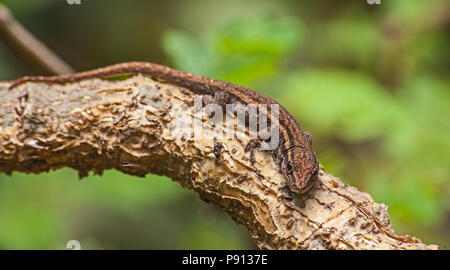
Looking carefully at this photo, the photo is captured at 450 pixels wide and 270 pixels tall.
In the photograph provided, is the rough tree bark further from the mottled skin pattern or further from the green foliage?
the green foliage

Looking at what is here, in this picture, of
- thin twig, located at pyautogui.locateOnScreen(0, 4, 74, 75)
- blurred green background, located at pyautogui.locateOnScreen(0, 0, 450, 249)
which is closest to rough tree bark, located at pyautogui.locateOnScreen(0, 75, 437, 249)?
thin twig, located at pyautogui.locateOnScreen(0, 4, 74, 75)

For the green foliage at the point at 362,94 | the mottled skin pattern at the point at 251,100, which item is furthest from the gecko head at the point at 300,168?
the green foliage at the point at 362,94

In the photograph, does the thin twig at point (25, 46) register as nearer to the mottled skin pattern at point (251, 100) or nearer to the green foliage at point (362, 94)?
the mottled skin pattern at point (251, 100)

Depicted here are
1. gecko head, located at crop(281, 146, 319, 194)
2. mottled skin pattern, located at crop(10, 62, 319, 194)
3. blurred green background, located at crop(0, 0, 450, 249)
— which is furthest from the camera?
blurred green background, located at crop(0, 0, 450, 249)

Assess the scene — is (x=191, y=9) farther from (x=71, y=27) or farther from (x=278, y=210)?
(x=278, y=210)

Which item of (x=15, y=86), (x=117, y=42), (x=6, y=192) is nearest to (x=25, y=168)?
(x=15, y=86)

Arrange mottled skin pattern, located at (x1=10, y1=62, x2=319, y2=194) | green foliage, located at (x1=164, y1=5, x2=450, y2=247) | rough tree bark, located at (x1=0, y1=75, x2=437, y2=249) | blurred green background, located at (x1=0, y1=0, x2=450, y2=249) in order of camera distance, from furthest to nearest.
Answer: blurred green background, located at (x1=0, y1=0, x2=450, y2=249), green foliage, located at (x1=164, y1=5, x2=450, y2=247), mottled skin pattern, located at (x1=10, y1=62, x2=319, y2=194), rough tree bark, located at (x1=0, y1=75, x2=437, y2=249)

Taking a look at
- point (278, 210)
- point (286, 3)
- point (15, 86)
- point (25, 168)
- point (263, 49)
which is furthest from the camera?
point (286, 3)
